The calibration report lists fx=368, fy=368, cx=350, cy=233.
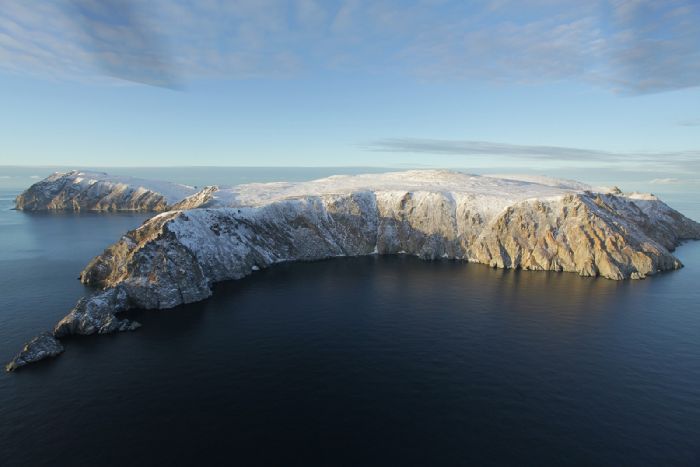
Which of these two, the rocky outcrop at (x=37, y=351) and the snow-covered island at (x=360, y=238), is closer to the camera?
the rocky outcrop at (x=37, y=351)

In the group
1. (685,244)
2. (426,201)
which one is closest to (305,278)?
(426,201)

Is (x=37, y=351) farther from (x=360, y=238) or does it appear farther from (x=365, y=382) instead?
(x=360, y=238)

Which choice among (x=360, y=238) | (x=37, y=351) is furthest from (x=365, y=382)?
(x=360, y=238)

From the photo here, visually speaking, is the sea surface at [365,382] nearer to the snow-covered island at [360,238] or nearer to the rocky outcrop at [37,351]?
the rocky outcrop at [37,351]

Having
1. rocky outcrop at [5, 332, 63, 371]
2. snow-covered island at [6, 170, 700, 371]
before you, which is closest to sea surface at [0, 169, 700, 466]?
rocky outcrop at [5, 332, 63, 371]

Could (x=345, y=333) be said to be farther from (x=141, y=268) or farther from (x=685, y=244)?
(x=685, y=244)

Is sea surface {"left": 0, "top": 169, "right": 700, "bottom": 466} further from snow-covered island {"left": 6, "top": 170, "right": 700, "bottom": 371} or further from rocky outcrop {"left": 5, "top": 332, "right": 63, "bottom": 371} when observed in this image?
snow-covered island {"left": 6, "top": 170, "right": 700, "bottom": 371}

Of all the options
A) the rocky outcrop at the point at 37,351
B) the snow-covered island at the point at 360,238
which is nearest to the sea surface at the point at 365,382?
the rocky outcrop at the point at 37,351
